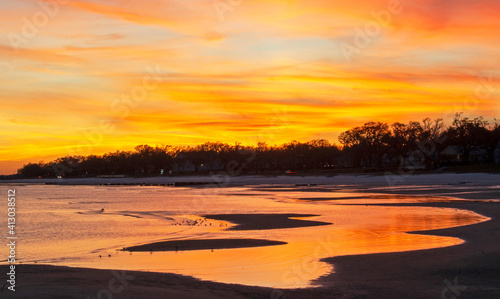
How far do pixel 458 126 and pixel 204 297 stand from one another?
122 metres

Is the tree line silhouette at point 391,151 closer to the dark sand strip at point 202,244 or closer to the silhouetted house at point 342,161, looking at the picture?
the silhouetted house at point 342,161

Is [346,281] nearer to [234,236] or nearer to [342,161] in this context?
[234,236]

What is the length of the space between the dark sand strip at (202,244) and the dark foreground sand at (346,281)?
4.34 metres

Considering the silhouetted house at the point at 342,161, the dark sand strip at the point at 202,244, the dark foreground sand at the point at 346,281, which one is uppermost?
the silhouetted house at the point at 342,161

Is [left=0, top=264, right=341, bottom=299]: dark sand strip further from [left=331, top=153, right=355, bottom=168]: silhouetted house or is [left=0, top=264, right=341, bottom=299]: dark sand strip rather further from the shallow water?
[left=331, top=153, right=355, bottom=168]: silhouetted house

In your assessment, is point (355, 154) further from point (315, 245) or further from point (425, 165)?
point (315, 245)

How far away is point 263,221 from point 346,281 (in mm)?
15706

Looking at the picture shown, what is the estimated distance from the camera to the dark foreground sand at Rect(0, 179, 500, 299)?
10.5 meters

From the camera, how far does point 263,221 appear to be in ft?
90.0

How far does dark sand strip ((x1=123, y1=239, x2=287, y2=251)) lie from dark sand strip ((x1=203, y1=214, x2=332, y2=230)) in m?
4.74

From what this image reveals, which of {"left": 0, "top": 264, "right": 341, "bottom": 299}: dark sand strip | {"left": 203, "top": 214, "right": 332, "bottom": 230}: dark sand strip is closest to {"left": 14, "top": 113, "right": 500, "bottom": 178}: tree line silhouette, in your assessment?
{"left": 203, "top": 214, "right": 332, "bottom": 230}: dark sand strip

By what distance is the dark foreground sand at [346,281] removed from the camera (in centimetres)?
1049

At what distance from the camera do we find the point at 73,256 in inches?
650

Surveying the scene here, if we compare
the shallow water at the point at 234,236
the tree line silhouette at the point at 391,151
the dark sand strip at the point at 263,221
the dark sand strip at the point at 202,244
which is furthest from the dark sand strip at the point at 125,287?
the tree line silhouette at the point at 391,151
